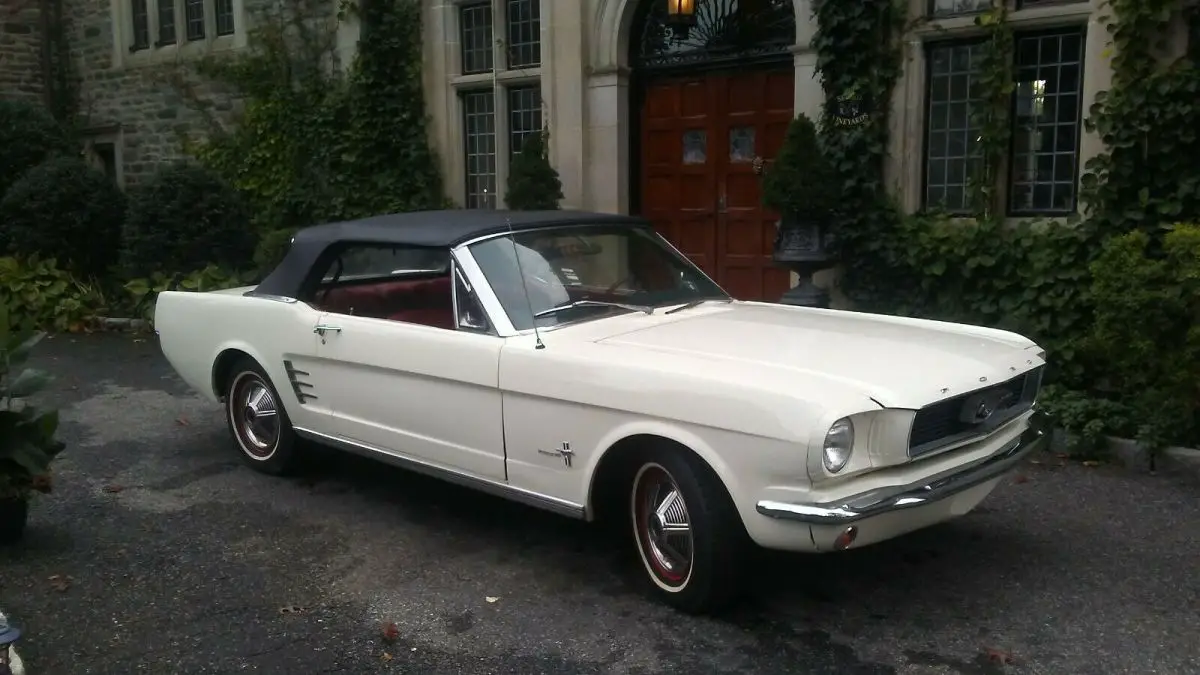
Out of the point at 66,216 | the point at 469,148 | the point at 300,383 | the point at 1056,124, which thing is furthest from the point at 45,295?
the point at 1056,124

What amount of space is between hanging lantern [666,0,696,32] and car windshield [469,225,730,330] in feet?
16.3

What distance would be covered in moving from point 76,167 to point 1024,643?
1220 cm

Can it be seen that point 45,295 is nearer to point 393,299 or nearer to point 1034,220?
point 393,299

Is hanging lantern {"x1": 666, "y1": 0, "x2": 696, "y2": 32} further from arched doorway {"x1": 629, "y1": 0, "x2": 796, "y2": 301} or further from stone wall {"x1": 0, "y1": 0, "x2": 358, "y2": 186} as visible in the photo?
stone wall {"x1": 0, "y1": 0, "x2": 358, "y2": 186}

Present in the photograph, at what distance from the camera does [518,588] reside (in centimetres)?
444

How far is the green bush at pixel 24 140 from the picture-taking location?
13688 millimetres

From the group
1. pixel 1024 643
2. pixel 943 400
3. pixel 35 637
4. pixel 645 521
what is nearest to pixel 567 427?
pixel 645 521

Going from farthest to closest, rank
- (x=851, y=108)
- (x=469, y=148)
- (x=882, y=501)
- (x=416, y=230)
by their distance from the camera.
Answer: (x=469, y=148) → (x=851, y=108) → (x=416, y=230) → (x=882, y=501)

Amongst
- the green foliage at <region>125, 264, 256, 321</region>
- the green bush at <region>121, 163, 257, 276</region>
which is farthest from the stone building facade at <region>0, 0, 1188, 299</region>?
the green foliage at <region>125, 264, 256, 321</region>

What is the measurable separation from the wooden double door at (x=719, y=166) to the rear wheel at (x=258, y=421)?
4997mm

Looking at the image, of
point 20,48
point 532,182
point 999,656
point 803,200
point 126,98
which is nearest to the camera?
point 999,656

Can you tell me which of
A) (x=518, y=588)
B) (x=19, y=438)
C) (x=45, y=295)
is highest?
(x=19, y=438)

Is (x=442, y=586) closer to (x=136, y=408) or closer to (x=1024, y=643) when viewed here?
(x=1024, y=643)

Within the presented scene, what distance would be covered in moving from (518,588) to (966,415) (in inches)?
74.7
